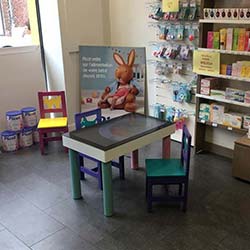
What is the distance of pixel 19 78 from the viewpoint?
4441 millimetres

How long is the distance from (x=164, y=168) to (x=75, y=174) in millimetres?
805

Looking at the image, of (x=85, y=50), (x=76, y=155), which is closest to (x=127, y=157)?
(x=76, y=155)

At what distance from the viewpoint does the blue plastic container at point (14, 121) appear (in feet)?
13.8

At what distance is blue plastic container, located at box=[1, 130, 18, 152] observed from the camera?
165 inches

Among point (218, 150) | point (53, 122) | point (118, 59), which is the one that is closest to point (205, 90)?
point (218, 150)

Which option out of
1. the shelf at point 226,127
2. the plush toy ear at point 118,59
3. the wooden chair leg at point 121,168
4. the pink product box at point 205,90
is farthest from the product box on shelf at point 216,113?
the plush toy ear at point 118,59

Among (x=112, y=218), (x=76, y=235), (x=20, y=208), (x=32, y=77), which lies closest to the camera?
(x=76, y=235)

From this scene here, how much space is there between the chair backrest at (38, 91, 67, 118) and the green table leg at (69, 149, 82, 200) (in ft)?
4.80

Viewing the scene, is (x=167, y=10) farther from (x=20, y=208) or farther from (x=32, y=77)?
(x=20, y=208)

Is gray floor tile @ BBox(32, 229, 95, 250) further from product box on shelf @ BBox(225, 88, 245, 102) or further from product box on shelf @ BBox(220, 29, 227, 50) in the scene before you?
product box on shelf @ BBox(220, 29, 227, 50)

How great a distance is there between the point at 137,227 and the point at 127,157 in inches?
53.7

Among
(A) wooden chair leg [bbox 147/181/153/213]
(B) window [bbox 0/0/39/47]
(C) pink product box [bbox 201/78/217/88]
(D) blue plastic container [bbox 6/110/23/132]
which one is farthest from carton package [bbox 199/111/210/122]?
(B) window [bbox 0/0/39/47]

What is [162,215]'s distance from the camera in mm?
2828

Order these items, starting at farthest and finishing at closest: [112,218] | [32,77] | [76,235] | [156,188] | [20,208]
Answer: [32,77]
[156,188]
[20,208]
[112,218]
[76,235]
